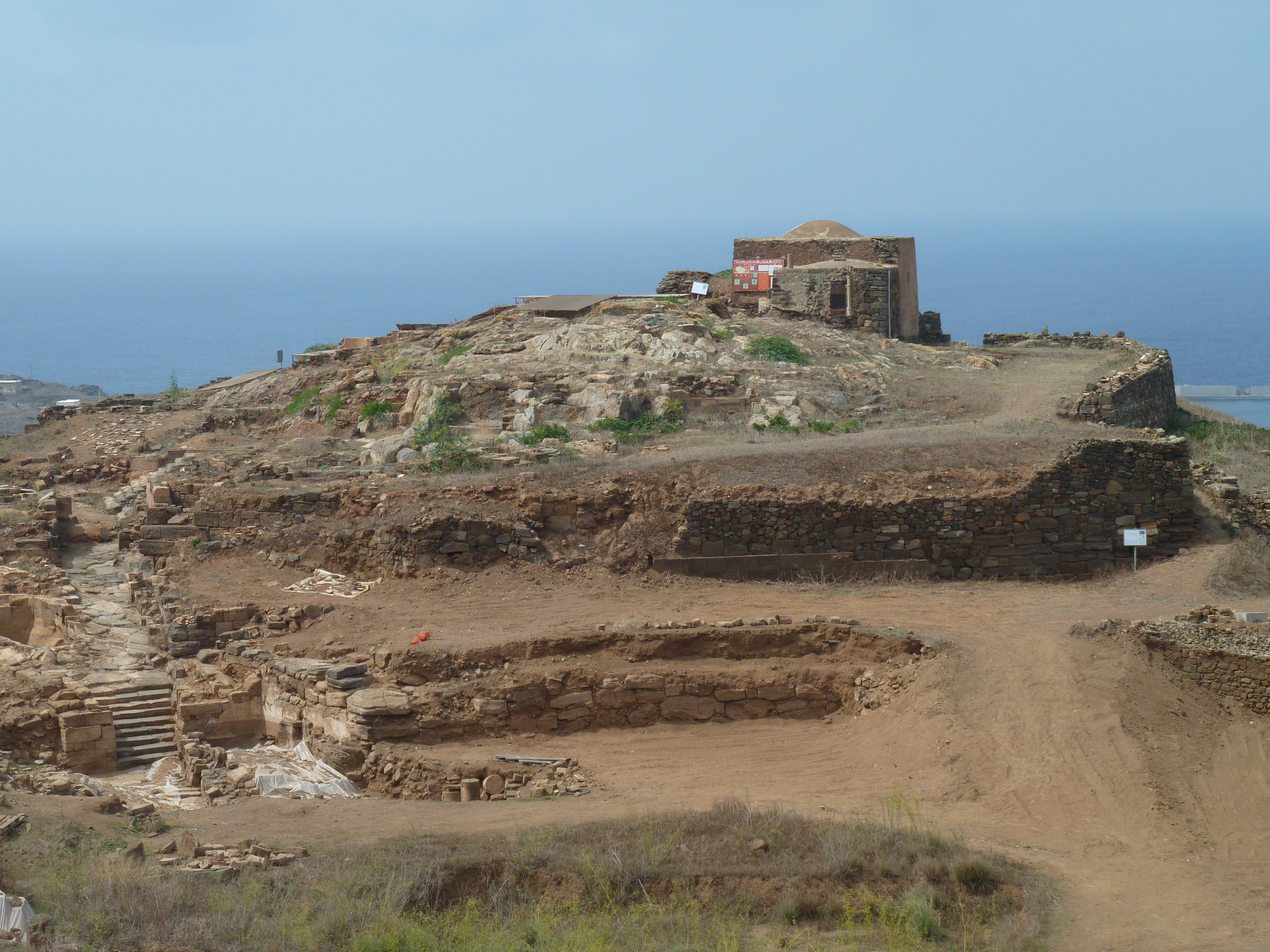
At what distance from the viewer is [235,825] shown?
443 inches

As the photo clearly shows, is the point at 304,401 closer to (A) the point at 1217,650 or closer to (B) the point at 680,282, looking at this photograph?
(B) the point at 680,282

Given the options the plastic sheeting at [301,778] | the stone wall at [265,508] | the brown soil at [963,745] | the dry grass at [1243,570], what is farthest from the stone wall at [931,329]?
the plastic sheeting at [301,778]

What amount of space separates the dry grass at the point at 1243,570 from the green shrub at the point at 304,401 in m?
17.4

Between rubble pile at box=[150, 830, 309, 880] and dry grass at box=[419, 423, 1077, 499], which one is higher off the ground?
dry grass at box=[419, 423, 1077, 499]

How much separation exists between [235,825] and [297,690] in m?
3.66

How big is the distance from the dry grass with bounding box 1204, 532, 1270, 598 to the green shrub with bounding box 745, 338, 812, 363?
1013 centimetres

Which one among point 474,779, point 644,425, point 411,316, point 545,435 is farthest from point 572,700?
point 411,316

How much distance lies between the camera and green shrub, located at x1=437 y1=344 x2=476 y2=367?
27.8 meters

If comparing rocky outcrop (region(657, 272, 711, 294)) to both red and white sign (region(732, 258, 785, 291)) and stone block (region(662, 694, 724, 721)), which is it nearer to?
red and white sign (region(732, 258, 785, 291))

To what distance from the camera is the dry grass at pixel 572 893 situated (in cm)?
870

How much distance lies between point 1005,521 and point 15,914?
1302 cm

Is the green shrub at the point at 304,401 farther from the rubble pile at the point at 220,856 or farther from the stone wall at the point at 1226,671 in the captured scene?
the stone wall at the point at 1226,671

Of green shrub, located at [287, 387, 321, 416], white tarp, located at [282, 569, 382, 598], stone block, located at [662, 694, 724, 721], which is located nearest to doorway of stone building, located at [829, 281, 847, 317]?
green shrub, located at [287, 387, 321, 416]

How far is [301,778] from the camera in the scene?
532 inches
